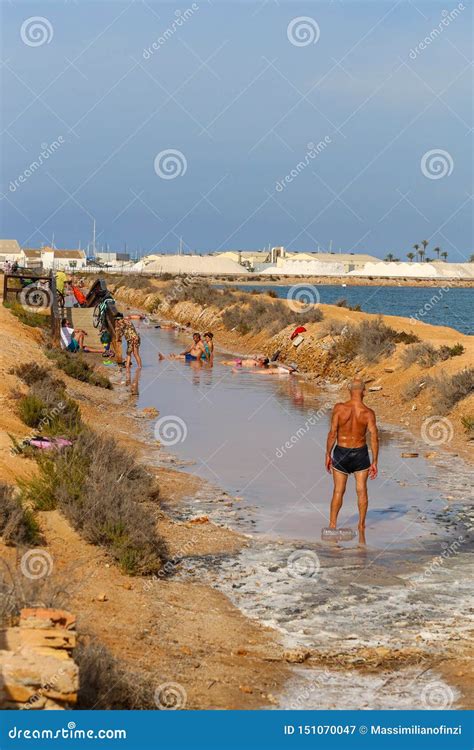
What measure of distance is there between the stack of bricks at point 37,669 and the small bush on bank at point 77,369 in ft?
58.5

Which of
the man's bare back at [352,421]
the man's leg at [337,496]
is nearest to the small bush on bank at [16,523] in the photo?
the man's leg at [337,496]

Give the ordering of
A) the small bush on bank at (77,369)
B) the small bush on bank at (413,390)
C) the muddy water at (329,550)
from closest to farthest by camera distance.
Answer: the muddy water at (329,550)
the small bush on bank at (413,390)
the small bush on bank at (77,369)

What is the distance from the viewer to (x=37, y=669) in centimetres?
541

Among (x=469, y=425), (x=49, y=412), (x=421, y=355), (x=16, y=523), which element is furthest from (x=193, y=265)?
(x=16, y=523)

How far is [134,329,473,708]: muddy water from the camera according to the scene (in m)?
7.90

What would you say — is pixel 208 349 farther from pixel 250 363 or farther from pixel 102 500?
pixel 102 500

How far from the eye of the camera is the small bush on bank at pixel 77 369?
77.4 feet

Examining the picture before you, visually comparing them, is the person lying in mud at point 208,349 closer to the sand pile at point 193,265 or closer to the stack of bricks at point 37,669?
the stack of bricks at point 37,669

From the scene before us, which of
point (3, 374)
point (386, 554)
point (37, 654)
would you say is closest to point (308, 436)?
point (3, 374)

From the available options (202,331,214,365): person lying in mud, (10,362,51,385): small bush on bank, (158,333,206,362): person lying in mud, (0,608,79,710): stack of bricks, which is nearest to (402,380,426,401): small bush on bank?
(10,362,51,385): small bush on bank

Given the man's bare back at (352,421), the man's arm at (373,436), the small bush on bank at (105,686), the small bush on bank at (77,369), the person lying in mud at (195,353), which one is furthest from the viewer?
the person lying in mud at (195,353)

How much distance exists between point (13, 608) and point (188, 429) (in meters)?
12.1

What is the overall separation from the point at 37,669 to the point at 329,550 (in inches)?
220

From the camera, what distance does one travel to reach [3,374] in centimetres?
1773
